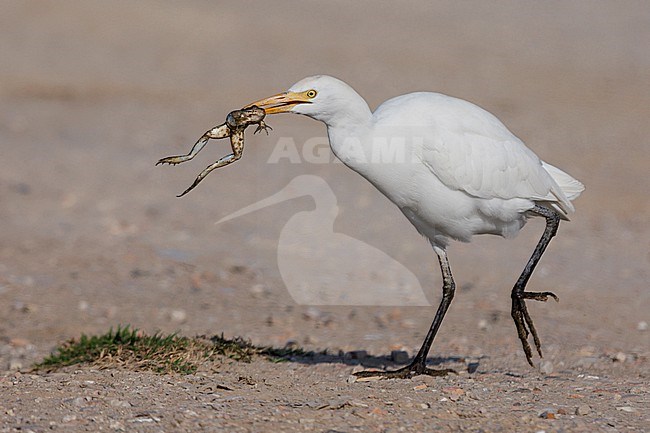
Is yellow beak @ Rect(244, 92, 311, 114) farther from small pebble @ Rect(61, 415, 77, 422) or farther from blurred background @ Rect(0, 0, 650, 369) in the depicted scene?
blurred background @ Rect(0, 0, 650, 369)

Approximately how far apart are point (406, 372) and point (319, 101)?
1.83 m

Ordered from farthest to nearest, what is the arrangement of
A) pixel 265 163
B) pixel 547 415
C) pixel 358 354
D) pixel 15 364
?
pixel 265 163, pixel 358 354, pixel 15 364, pixel 547 415

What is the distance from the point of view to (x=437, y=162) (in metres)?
6.28

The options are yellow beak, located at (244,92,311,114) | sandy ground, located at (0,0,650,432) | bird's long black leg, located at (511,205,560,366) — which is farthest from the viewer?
bird's long black leg, located at (511,205,560,366)

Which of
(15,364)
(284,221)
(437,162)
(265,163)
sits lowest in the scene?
(15,364)

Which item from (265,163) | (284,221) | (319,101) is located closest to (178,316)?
(284,221)

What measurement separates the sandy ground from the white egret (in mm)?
956

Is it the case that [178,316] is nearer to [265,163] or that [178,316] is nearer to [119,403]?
[119,403]

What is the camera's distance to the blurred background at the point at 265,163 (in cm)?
895

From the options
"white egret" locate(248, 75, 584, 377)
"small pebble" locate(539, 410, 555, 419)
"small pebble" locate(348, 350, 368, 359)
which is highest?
"white egret" locate(248, 75, 584, 377)

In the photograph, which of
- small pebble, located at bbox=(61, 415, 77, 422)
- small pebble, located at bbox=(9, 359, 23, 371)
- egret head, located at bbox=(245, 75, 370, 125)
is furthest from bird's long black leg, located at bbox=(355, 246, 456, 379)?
small pebble, located at bbox=(9, 359, 23, 371)

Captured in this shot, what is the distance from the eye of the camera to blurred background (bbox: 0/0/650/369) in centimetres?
895

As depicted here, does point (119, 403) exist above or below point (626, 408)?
below

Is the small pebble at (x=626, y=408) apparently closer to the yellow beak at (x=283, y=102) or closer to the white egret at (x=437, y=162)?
the white egret at (x=437, y=162)
